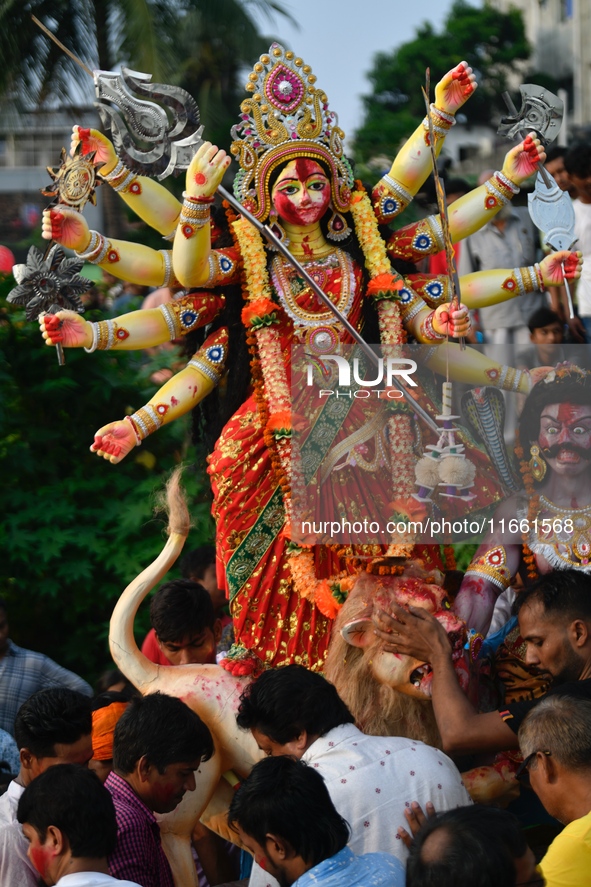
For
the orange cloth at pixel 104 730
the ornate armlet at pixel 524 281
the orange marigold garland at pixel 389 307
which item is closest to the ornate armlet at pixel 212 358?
the orange marigold garland at pixel 389 307

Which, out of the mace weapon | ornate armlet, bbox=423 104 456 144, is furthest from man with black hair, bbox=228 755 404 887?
ornate armlet, bbox=423 104 456 144

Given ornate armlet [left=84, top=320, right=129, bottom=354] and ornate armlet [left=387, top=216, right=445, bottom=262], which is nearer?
ornate armlet [left=84, top=320, right=129, bottom=354]

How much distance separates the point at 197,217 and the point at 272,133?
0.61 m

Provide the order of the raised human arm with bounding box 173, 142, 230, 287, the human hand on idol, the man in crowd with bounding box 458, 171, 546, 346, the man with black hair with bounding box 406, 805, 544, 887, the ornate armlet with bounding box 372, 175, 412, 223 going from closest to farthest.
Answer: the man with black hair with bounding box 406, 805, 544, 887 → the raised human arm with bounding box 173, 142, 230, 287 → the human hand on idol → the ornate armlet with bounding box 372, 175, 412, 223 → the man in crowd with bounding box 458, 171, 546, 346

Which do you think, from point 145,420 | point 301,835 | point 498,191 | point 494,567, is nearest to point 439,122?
point 498,191

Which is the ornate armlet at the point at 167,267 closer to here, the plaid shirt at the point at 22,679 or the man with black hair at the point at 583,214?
the plaid shirt at the point at 22,679

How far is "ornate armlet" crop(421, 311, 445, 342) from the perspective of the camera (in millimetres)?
5117

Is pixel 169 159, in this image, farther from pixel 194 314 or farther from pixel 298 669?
pixel 298 669

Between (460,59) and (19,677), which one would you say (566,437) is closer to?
(19,677)

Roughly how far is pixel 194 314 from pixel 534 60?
33376 mm

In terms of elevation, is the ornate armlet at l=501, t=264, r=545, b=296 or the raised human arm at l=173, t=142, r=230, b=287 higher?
the raised human arm at l=173, t=142, r=230, b=287

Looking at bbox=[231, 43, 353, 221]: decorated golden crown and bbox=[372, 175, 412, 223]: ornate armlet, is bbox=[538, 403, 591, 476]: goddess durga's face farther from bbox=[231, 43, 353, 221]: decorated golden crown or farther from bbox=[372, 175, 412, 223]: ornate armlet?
bbox=[231, 43, 353, 221]: decorated golden crown

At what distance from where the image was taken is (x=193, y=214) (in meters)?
4.86

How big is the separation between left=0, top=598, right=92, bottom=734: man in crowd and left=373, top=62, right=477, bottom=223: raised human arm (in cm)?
228
